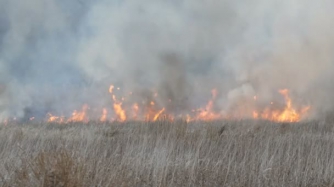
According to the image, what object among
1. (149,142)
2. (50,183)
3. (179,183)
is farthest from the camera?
(149,142)

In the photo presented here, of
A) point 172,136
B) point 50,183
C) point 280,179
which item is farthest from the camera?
point 172,136

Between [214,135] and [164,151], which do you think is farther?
[214,135]

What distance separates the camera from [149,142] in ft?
27.9

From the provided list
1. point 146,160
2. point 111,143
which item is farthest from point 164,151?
point 111,143

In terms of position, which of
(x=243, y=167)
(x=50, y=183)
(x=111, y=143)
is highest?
(x=111, y=143)

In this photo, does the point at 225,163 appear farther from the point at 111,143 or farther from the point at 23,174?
the point at 23,174

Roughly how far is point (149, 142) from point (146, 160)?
6.88ft

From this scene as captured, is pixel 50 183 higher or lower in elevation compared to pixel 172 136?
lower

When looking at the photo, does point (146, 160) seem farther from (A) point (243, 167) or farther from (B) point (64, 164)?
(B) point (64, 164)

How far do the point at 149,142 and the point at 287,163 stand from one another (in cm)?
292

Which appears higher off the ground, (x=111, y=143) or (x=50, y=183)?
(x=111, y=143)

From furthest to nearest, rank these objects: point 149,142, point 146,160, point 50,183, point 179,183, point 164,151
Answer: point 149,142, point 164,151, point 146,160, point 179,183, point 50,183

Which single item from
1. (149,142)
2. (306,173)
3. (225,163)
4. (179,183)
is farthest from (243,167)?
(149,142)

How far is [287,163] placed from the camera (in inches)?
265
